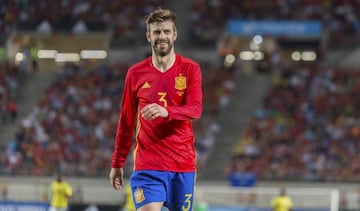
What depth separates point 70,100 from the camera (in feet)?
109

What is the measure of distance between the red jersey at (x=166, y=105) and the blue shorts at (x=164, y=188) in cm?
5

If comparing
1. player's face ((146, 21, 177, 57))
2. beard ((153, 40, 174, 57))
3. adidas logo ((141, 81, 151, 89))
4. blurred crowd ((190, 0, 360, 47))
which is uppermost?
blurred crowd ((190, 0, 360, 47))

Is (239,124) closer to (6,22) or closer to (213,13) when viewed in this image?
(213,13)

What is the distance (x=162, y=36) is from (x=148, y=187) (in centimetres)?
113

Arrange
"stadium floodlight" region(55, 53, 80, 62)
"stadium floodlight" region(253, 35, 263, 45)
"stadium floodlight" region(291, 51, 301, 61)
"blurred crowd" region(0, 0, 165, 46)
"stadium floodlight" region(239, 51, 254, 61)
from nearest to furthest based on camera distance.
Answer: "stadium floodlight" region(291, 51, 301, 61)
"stadium floodlight" region(253, 35, 263, 45)
"stadium floodlight" region(239, 51, 254, 61)
"blurred crowd" region(0, 0, 165, 46)
"stadium floodlight" region(55, 53, 80, 62)

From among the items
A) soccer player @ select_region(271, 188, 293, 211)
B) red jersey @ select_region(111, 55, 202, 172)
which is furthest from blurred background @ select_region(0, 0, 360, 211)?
red jersey @ select_region(111, 55, 202, 172)

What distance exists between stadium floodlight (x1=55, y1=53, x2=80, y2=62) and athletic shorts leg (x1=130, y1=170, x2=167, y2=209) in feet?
102

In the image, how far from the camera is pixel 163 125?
6.98 meters

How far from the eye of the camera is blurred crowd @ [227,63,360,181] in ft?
89.9

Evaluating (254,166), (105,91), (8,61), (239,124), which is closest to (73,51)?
(8,61)

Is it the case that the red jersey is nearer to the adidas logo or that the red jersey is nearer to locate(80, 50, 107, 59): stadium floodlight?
the adidas logo

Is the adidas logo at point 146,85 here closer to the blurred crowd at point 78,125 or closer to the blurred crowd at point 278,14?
the blurred crowd at point 78,125

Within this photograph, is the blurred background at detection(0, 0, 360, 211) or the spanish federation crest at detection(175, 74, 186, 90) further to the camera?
the blurred background at detection(0, 0, 360, 211)

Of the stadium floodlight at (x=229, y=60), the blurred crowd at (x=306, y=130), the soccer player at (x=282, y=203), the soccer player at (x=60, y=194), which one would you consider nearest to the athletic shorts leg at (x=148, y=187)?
the soccer player at (x=282, y=203)
